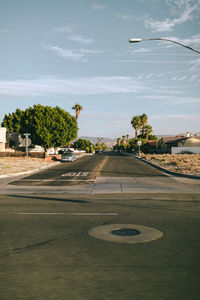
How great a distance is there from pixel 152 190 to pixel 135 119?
95.4 meters

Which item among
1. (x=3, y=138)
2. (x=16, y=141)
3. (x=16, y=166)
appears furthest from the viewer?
(x=16, y=141)

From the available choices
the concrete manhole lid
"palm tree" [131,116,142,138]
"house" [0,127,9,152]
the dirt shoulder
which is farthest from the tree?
"palm tree" [131,116,142,138]

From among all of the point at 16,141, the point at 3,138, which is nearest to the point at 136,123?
the point at 16,141

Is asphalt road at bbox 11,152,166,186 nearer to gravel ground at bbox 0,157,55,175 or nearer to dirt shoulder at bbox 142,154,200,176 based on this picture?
dirt shoulder at bbox 142,154,200,176

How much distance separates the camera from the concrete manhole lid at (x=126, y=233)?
6199mm

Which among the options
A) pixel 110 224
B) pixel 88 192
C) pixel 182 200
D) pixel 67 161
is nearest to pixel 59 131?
pixel 67 161

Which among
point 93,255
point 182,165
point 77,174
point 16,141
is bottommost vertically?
point 77,174

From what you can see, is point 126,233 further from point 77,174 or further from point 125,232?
point 77,174

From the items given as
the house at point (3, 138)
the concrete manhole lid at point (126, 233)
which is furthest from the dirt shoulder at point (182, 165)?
the house at point (3, 138)

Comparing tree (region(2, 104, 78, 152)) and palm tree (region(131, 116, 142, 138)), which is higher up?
palm tree (region(131, 116, 142, 138))

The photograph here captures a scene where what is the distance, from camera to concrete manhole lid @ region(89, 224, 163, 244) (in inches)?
244

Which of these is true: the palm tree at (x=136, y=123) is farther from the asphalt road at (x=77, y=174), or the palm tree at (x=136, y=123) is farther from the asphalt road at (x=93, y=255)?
the asphalt road at (x=93, y=255)

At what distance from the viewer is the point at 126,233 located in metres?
6.66

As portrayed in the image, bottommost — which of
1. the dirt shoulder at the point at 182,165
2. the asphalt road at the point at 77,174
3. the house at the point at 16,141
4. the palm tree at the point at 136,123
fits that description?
the asphalt road at the point at 77,174
